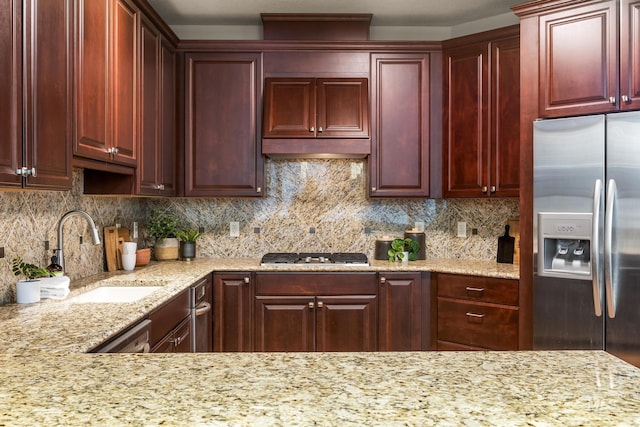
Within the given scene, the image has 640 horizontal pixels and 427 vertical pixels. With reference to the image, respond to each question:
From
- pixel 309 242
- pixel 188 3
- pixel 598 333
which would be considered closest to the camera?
pixel 598 333

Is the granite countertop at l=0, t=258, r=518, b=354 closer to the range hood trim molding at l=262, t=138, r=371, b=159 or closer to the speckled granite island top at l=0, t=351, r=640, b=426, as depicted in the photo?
the speckled granite island top at l=0, t=351, r=640, b=426

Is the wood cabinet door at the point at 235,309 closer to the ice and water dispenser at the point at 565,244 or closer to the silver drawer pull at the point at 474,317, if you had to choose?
the silver drawer pull at the point at 474,317

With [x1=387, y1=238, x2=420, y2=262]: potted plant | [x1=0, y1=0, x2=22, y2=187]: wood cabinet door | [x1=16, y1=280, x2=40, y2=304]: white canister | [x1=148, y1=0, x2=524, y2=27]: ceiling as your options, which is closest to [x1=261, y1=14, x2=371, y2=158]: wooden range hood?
[x1=148, y1=0, x2=524, y2=27]: ceiling

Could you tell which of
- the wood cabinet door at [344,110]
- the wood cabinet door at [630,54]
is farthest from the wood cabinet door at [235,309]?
the wood cabinet door at [630,54]

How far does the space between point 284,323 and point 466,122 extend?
6.13ft

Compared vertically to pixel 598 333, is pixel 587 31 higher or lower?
higher

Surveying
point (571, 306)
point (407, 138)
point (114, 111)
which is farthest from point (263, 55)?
point (571, 306)

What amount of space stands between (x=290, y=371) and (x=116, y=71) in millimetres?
1994

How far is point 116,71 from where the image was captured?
99.6 inches

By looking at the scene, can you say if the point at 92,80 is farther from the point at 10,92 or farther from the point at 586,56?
the point at 586,56

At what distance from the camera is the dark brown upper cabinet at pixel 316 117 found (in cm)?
357

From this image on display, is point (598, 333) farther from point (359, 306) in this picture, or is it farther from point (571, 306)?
point (359, 306)

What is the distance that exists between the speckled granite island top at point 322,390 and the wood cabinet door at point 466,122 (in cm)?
233

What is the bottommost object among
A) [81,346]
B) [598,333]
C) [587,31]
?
[598,333]
